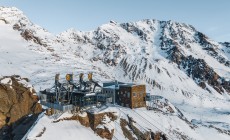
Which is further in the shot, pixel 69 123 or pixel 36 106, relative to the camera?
pixel 36 106

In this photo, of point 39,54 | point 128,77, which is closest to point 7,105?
point 39,54

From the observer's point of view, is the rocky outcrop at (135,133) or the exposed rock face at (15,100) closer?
the rocky outcrop at (135,133)

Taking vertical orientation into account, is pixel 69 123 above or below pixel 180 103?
above

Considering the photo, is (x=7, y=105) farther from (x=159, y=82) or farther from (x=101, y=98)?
(x=159, y=82)

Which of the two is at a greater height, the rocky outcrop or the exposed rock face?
the exposed rock face

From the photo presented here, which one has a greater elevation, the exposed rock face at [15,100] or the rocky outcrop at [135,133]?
the exposed rock face at [15,100]

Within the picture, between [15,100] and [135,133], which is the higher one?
[15,100]

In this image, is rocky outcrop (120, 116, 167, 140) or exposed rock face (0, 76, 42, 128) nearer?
rocky outcrop (120, 116, 167, 140)

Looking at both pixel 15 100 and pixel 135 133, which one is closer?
pixel 135 133
